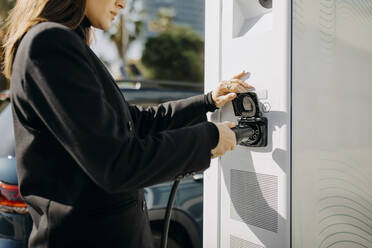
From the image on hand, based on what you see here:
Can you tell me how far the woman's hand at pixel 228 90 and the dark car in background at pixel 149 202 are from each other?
94 centimetres

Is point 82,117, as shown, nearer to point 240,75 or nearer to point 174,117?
point 174,117

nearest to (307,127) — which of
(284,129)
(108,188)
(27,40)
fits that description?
(284,129)

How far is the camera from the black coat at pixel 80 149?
92 cm

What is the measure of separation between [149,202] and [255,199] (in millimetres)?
899

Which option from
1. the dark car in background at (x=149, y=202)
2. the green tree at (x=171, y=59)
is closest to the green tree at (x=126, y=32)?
the green tree at (x=171, y=59)

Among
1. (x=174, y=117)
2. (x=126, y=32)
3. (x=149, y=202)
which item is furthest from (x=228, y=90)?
(x=126, y=32)

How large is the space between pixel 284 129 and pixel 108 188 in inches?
31.6

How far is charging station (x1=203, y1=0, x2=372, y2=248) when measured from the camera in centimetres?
146

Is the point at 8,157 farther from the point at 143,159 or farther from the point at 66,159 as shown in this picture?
the point at 143,159

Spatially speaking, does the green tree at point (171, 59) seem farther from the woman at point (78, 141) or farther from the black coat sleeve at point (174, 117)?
the woman at point (78, 141)

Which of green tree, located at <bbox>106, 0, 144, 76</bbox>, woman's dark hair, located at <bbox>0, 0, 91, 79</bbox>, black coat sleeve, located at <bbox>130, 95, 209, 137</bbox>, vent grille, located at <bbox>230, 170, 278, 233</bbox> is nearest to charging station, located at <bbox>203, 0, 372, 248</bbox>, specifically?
vent grille, located at <bbox>230, 170, 278, 233</bbox>

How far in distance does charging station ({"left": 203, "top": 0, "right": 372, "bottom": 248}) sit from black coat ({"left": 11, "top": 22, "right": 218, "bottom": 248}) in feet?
1.57

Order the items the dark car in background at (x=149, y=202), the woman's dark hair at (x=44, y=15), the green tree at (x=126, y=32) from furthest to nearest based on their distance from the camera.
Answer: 1. the green tree at (x=126, y=32)
2. the dark car in background at (x=149, y=202)
3. the woman's dark hair at (x=44, y=15)

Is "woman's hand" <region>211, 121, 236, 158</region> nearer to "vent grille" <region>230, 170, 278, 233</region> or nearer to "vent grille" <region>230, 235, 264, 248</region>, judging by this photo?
"vent grille" <region>230, 170, 278, 233</region>
